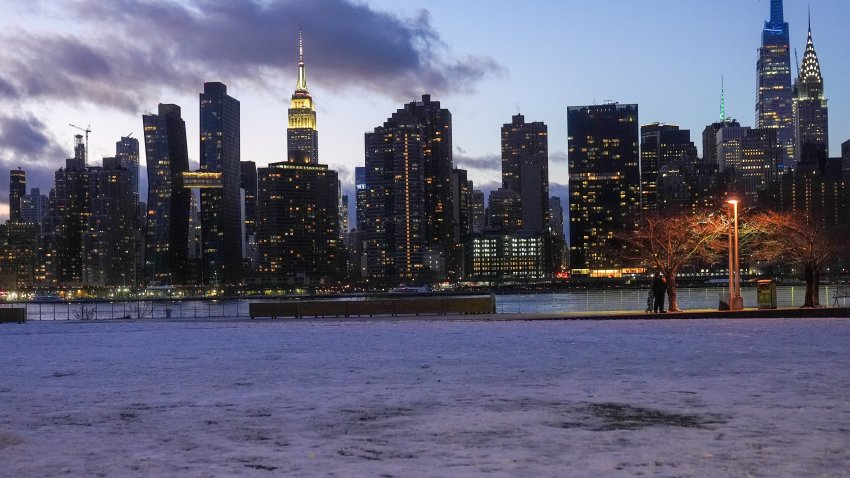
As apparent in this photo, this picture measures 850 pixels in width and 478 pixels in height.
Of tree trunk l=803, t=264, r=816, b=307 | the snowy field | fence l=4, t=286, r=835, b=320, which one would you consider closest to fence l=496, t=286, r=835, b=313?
fence l=4, t=286, r=835, b=320

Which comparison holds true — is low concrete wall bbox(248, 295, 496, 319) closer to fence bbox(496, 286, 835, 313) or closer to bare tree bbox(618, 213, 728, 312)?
fence bbox(496, 286, 835, 313)

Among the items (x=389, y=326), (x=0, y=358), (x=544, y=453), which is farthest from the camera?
(x=389, y=326)

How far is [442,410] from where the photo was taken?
13164 millimetres

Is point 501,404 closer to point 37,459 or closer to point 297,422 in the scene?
point 297,422

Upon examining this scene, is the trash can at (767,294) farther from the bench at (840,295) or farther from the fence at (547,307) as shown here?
the bench at (840,295)

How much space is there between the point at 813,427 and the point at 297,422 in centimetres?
703

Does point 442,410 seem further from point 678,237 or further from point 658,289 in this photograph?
point 678,237

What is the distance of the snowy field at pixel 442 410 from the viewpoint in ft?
31.0

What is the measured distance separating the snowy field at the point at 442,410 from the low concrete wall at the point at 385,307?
22.5m

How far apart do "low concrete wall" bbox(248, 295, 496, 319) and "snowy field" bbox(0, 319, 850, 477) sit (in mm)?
22540

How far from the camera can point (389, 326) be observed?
38.9 meters

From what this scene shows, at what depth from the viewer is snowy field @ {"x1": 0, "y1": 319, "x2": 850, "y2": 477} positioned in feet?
31.0

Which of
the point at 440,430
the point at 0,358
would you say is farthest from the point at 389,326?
the point at 440,430

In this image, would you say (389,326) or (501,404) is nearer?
(501,404)
